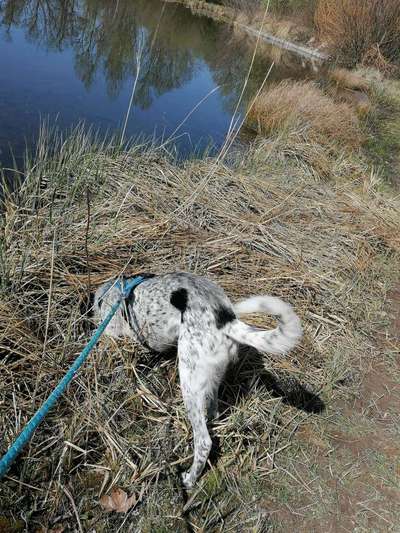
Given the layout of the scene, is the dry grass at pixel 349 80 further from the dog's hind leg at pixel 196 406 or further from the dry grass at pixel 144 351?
the dog's hind leg at pixel 196 406

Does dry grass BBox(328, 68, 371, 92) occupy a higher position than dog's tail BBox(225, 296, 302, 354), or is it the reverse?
dog's tail BBox(225, 296, 302, 354)

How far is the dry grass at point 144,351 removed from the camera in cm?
237

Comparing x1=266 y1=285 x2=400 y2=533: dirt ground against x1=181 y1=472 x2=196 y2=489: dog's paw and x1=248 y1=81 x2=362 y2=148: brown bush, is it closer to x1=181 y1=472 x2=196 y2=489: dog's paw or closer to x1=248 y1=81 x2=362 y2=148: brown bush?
x1=181 y1=472 x2=196 y2=489: dog's paw

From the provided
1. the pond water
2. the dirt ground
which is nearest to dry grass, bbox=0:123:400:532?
the dirt ground

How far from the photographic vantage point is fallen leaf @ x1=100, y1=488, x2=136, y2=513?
7.44 ft

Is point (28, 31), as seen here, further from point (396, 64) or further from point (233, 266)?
point (396, 64)

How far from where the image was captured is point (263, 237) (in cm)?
463

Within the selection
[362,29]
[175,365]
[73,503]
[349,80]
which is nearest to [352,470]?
[175,365]

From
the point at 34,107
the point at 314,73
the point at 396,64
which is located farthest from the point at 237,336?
the point at 396,64

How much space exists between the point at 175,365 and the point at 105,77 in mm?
11033

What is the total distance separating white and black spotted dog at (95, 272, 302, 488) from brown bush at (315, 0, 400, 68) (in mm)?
22915

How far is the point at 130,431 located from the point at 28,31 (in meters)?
15.2

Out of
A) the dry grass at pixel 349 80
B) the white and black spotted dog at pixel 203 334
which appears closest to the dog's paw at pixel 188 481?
the white and black spotted dog at pixel 203 334

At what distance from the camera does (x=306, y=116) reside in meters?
9.96
